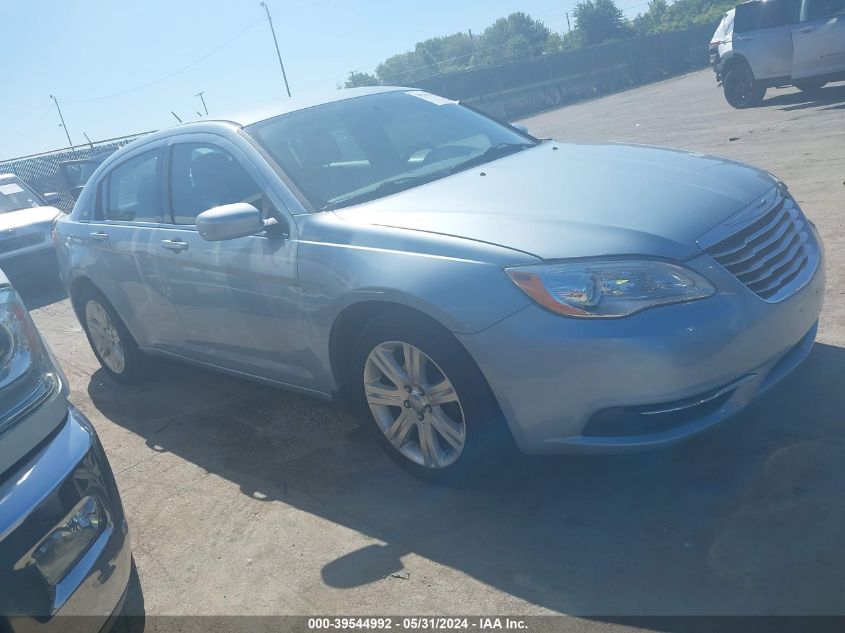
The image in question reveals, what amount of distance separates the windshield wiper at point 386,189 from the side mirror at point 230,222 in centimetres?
33

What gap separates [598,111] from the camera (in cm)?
2236

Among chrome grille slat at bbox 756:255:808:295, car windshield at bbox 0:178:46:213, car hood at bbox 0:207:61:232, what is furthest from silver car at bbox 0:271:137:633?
car windshield at bbox 0:178:46:213

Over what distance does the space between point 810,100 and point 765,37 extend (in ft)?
4.43

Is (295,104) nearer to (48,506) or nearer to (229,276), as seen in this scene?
(229,276)

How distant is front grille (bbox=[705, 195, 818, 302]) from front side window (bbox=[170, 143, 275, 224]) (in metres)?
2.10

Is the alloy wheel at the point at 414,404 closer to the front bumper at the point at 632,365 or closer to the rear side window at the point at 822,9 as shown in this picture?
the front bumper at the point at 632,365

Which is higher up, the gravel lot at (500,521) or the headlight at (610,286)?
the headlight at (610,286)

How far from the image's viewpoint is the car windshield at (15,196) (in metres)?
11.8

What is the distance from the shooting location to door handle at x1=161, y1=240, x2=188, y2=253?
4516 mm

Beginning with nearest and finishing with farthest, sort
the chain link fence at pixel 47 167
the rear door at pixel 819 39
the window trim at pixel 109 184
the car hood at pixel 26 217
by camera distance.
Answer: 1. the window trim at pixel 109 184
2. the car hood at pixel 26 217
3. the rear door at pixel 819 39
4. the chain link fence at pixel 47 167

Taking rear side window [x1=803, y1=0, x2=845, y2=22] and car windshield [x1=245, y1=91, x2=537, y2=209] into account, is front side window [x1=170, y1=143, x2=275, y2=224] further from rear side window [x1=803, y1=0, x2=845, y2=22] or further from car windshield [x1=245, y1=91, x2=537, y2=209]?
rear side window [x1=803, y1=0, x2=845, y2=22]

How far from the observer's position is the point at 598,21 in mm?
92938

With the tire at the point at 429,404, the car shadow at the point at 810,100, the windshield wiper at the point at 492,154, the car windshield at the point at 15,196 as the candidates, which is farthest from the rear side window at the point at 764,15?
the tire at the point at 429,404

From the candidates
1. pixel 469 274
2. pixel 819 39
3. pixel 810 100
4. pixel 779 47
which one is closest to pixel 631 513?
pixel 469 274
